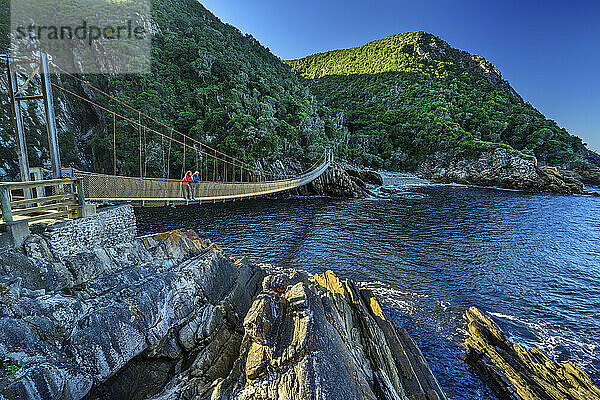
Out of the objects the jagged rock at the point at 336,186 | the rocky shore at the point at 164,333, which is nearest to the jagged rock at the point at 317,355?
the rocky shore at the point at 164,333

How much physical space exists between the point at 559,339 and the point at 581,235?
54.1ft

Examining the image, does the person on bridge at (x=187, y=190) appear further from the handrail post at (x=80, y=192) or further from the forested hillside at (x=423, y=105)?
the forested hillside at (x=423, y=105)

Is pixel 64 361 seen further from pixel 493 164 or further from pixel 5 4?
pixel 493 164

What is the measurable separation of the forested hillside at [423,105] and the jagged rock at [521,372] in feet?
174

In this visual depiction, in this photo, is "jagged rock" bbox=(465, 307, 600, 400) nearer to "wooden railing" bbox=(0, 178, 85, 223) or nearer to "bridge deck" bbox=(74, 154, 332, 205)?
"bridge deck" bbox=(74, 154, 332, 205)

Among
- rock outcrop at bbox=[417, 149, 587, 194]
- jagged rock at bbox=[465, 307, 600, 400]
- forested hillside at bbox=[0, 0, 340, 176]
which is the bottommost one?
jagged rock at bbox=[465, 307, 600, 400]

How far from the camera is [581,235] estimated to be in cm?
1745

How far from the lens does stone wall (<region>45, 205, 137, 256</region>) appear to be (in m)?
5.38

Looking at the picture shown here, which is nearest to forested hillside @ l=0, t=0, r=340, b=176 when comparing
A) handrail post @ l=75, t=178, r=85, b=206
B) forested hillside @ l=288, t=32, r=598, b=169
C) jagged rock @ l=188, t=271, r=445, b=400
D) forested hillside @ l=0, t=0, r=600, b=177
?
forested hillside @ l=0, t=0, r=600, b=177

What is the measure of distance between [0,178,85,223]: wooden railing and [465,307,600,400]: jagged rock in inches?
424

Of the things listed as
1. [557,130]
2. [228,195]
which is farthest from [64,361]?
[557,130]

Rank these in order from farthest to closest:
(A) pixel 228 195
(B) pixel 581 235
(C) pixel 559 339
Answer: (B) pixel 581 235 → (A) pixel 228 195 → (C) pixel 559 339

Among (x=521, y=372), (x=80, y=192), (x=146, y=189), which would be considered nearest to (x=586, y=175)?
(x=521, y=372)

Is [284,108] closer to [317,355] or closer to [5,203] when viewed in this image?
[5,203]
